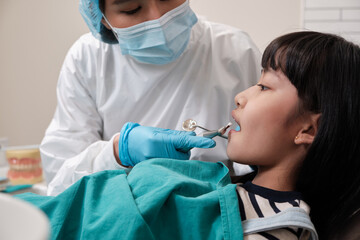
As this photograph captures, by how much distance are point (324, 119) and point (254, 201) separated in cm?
Result: 29

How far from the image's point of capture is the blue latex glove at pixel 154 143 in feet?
3.93

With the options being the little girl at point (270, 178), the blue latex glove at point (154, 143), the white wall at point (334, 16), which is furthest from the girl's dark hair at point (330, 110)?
the white wall at point (334, 16)

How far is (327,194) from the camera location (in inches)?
44.4

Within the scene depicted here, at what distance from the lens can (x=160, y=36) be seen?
54.8 inches

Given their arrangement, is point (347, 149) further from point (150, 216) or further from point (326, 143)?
point (150, 216)

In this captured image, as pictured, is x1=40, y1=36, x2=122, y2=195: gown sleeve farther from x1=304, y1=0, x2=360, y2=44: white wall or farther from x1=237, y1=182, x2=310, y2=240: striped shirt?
x1=304, y1=0, x2=360, y2=44: white wall

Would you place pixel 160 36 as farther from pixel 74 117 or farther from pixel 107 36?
pixel 74 117

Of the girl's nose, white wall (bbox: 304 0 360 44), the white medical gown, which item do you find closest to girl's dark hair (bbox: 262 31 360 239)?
the girl's nose

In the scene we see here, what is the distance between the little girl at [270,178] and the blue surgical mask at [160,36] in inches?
16.4

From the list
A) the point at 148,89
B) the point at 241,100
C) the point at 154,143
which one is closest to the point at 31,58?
the point at 148,89

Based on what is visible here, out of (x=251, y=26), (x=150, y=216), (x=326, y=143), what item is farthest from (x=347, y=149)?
(x=251, y=26)

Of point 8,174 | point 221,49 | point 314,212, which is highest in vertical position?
point 221,49

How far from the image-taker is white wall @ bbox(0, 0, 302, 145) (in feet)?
8.72

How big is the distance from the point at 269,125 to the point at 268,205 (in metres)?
0.23
